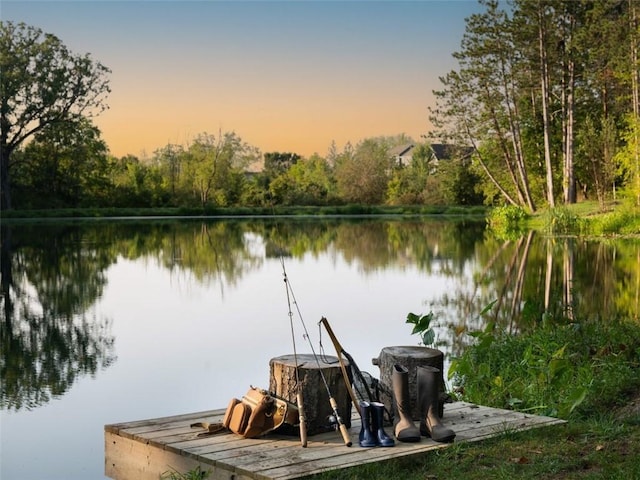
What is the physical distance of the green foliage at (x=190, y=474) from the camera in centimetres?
505

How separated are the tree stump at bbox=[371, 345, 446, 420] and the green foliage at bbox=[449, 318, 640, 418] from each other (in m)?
0.98

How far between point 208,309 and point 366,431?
10675 millimetres

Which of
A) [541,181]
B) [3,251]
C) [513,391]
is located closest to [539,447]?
[513,391]

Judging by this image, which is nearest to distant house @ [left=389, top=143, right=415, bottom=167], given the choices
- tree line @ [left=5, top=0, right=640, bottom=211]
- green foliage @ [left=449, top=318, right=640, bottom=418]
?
tree line @ [left=5, top=0, right=640, bottom=211]

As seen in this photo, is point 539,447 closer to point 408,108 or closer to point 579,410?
point 579,410

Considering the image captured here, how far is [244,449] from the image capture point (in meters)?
5.32

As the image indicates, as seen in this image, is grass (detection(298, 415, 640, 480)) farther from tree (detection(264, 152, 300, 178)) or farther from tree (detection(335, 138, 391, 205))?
tree (detection(264, 152, 300, 178))

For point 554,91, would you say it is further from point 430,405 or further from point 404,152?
point 404,152

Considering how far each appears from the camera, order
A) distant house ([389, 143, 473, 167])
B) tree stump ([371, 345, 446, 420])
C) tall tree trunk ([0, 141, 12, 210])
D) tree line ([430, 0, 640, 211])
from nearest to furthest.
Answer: tree stump ([371, 345, 446, 420]), tree line ([430, 0, 640, 211]), distant house ([389, 143, 473, 167]), tall tree trunk ([0, 141, 12, 210])

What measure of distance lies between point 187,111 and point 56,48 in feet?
42.5

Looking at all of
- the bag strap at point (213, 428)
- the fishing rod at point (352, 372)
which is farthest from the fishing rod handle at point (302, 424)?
the bag strap at point (213, 428)

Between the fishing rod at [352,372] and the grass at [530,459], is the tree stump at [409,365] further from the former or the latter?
the grass at [530,459]

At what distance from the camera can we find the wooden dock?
499 cm

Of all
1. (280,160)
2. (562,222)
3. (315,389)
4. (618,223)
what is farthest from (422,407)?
(280,160)
